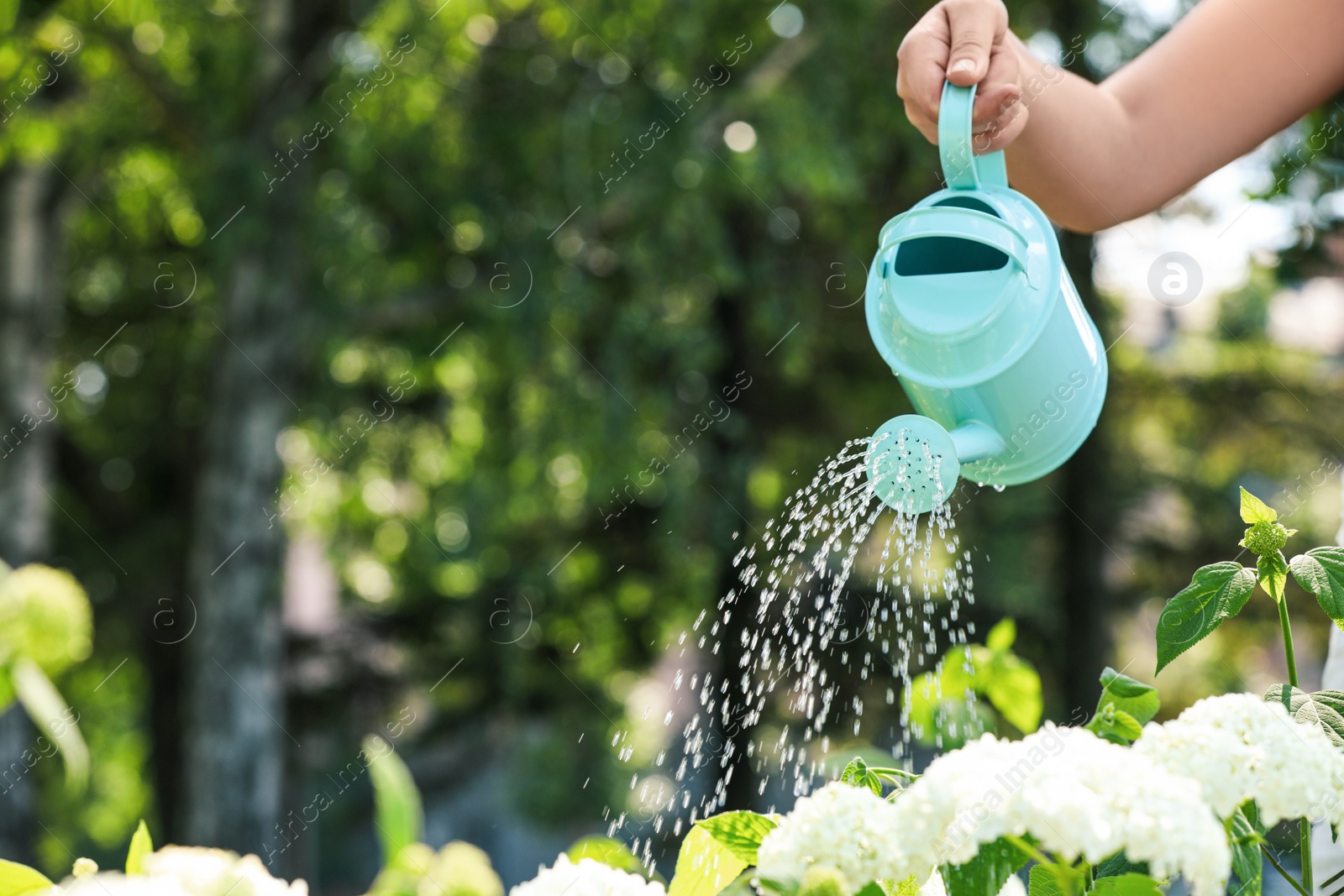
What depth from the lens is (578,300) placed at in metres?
4.61

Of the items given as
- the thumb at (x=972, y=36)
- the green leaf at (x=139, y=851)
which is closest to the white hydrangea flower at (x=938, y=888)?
the green leaf at (x=139, y=851)

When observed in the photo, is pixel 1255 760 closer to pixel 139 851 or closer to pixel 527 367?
pixel 139 851

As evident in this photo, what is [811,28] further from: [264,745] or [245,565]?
[264,745]

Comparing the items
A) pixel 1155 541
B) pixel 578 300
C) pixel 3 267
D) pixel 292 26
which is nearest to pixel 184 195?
pixel 3 267

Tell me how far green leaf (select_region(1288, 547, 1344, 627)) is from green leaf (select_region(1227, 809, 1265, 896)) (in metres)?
0.14

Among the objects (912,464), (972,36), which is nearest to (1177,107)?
(972,36)

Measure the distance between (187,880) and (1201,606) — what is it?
62 cm

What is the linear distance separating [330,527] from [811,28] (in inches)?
143

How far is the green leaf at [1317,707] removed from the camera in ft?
2.25

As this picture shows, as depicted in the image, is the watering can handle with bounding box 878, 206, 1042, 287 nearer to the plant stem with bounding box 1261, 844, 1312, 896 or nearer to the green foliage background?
the plant stem with bounding box 1261, 844, 1312, 896

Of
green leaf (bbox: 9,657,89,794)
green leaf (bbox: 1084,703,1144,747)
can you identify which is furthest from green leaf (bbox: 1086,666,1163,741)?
green leaf (bbox: 9,657,89,794)

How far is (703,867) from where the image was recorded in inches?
28.7

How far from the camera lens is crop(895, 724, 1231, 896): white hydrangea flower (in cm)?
53

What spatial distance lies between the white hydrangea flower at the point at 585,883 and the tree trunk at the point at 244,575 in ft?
14.1
